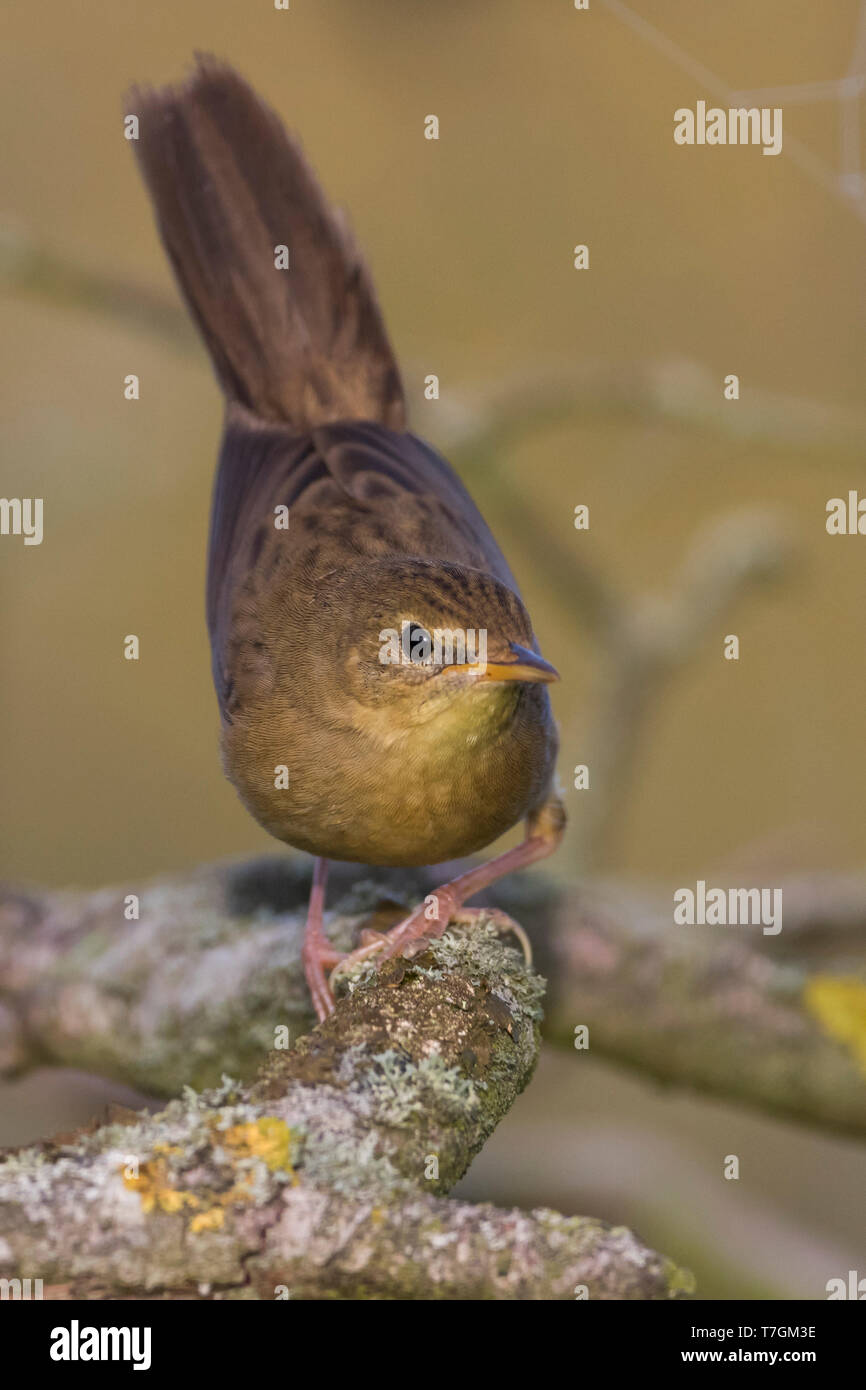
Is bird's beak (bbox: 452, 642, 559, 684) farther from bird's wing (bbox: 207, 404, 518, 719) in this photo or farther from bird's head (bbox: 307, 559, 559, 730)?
bird's wing (bbox: 207, 404, 518, 719)

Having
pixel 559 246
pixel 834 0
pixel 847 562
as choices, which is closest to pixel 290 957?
pixel 847 562

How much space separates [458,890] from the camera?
3146 mm

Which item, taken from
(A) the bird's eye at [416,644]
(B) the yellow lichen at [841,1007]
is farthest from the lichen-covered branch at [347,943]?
(A) the bird's eye at [416,644]

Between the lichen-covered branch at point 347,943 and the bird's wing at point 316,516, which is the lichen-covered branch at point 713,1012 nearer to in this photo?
the lichen-covered branch at point 347,943

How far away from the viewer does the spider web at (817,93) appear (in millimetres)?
5379

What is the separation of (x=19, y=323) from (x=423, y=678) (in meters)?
4.94

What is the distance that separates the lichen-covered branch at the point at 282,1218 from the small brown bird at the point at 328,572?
82cm

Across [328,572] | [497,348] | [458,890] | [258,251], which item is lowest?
[458,890]

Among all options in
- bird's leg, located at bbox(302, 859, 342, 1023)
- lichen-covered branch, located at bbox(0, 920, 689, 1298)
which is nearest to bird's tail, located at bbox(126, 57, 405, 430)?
bird's leg, located at bbox(302, 859, 342, 1023)

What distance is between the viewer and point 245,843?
5848 millimetres

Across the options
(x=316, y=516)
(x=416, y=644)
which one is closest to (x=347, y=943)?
(x=416, y=644)

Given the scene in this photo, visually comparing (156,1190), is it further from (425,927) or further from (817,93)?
(817,93)

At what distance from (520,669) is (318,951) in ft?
3.32

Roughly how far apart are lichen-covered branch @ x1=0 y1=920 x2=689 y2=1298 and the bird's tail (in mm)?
2541
